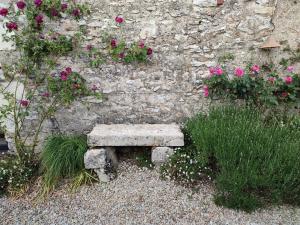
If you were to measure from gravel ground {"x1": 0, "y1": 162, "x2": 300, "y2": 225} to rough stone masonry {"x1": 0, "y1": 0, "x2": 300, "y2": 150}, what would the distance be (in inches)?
40.4

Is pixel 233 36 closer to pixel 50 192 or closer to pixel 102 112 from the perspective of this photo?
pixel 102 112

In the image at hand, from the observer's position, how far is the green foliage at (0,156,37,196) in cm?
333

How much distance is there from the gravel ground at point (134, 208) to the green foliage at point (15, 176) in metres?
0.13

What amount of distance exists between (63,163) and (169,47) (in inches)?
79.2

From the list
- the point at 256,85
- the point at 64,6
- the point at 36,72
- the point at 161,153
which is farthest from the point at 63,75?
the point at 256,85

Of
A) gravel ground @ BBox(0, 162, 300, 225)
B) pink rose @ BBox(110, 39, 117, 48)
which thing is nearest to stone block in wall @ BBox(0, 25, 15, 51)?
pink rose @ BBox(110, 39, 117, 48)

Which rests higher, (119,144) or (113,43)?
(113,43)

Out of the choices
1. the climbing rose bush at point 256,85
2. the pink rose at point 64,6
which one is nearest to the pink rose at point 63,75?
the pink rose at point 64,6

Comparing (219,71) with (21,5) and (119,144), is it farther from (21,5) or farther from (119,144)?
(21,5)

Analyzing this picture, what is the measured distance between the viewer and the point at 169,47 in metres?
3.66

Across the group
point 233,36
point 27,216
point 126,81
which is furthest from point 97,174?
point 233,36

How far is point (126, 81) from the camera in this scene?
3.79 m

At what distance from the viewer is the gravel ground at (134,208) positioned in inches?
109

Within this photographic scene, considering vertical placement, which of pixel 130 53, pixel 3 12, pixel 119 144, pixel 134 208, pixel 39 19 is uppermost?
pixel 3 12
